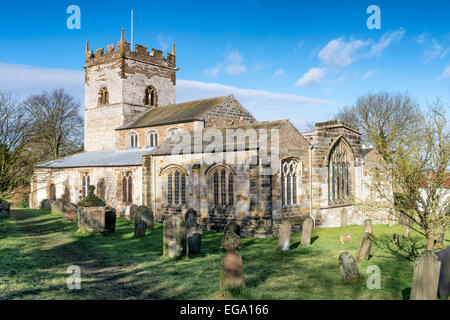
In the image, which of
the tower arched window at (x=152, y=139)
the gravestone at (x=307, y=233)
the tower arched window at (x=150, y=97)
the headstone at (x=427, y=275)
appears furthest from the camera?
the tower arched window at (x=150, y=97)

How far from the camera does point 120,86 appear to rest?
102 ft

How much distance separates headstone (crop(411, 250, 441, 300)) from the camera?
7.09 m

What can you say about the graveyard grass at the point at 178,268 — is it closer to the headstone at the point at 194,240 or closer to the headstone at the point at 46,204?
the headstone at the point at 194,240

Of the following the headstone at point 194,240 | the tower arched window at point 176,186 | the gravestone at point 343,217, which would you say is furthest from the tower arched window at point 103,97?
the headstone at point 194,240

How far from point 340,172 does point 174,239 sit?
12.2m

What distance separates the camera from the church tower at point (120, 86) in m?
31.2

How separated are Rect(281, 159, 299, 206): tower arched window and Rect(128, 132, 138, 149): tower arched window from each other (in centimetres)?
1497

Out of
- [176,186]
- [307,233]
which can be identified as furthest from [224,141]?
[307,233]

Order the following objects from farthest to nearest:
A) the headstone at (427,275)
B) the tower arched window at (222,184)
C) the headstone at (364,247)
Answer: the tower arched window at (222,184), the headstone at (364,247), the headstone at (427,275)

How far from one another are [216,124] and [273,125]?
734cm

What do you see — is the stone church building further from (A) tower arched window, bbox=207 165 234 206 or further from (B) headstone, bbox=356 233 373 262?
(B) headstone, bbox=356 233 373 262

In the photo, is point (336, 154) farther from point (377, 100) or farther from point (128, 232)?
point (377, 100)

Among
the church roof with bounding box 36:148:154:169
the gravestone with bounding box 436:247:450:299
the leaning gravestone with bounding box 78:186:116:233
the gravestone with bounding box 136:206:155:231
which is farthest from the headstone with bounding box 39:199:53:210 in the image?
the gravestone with bounding box 436:247:450:299

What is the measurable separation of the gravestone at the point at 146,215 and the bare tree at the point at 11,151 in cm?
565
